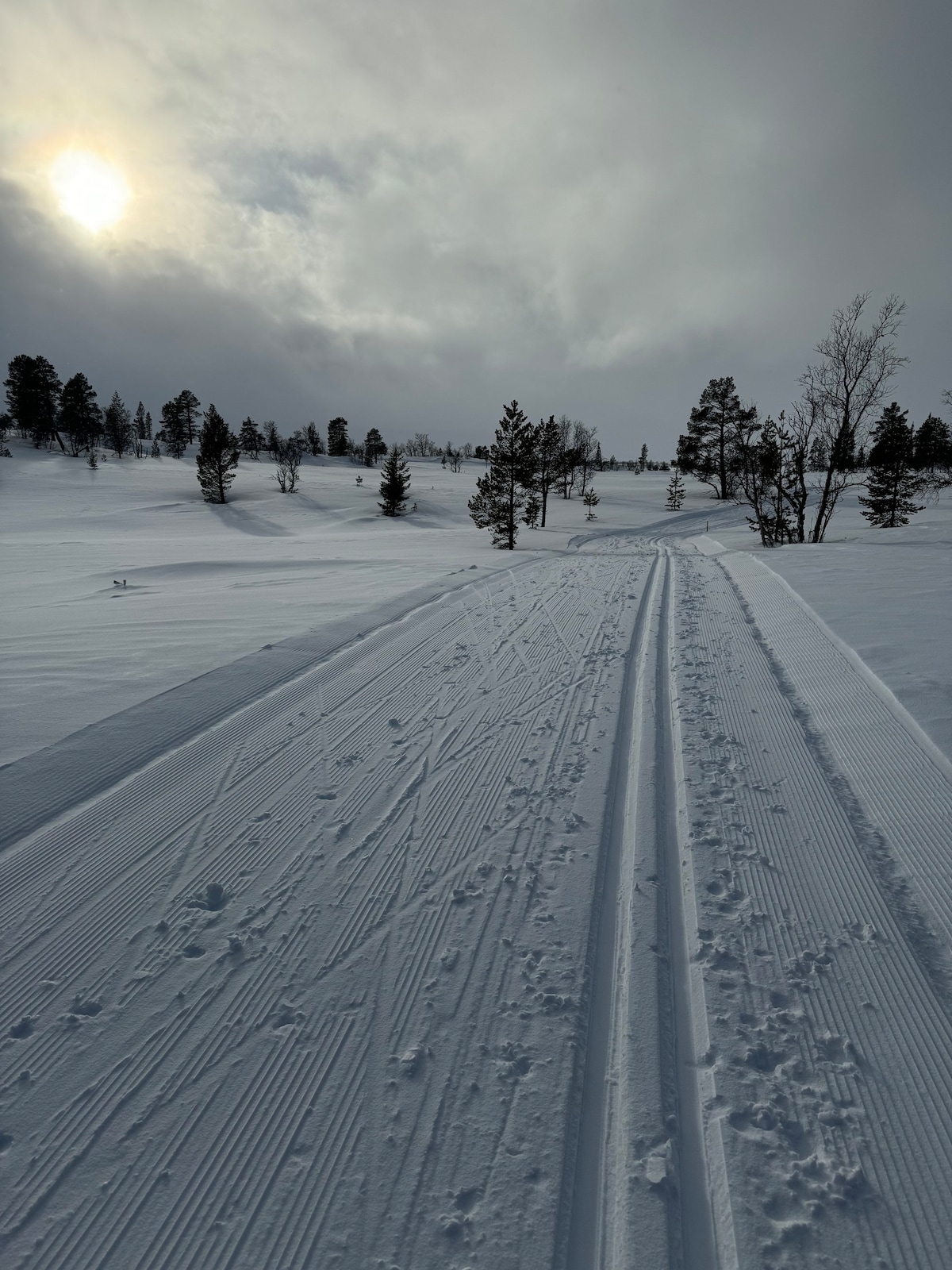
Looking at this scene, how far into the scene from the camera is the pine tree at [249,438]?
8750 centimetres

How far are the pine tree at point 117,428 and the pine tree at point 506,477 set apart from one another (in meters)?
55.4

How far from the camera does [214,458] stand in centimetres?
4069

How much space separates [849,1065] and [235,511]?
133 feet

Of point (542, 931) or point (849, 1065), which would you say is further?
point (542, 931)

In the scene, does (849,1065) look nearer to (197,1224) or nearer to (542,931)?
(542,931)

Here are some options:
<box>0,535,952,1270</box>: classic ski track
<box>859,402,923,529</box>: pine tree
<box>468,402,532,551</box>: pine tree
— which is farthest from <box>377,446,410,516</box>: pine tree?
<box>0,535,952,1270</box>: classic ski track

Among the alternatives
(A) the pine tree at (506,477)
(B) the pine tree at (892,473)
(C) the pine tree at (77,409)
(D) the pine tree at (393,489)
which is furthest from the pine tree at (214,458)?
(B) the pine tree at (892,473)

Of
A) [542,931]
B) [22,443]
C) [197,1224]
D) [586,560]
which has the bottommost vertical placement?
[197,1224]

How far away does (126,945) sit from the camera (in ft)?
9.18

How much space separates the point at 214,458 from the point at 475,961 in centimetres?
4502

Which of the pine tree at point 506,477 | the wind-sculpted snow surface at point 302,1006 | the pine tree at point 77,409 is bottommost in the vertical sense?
the wind-sculpted snow surface at point 302,1006

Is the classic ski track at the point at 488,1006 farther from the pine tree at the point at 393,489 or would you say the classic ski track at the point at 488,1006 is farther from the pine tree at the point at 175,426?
the pine tree at the point at 175,426

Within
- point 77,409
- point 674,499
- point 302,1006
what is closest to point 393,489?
point 674,499

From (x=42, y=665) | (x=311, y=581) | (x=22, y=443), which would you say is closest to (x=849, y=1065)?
(x=42, y=665)
